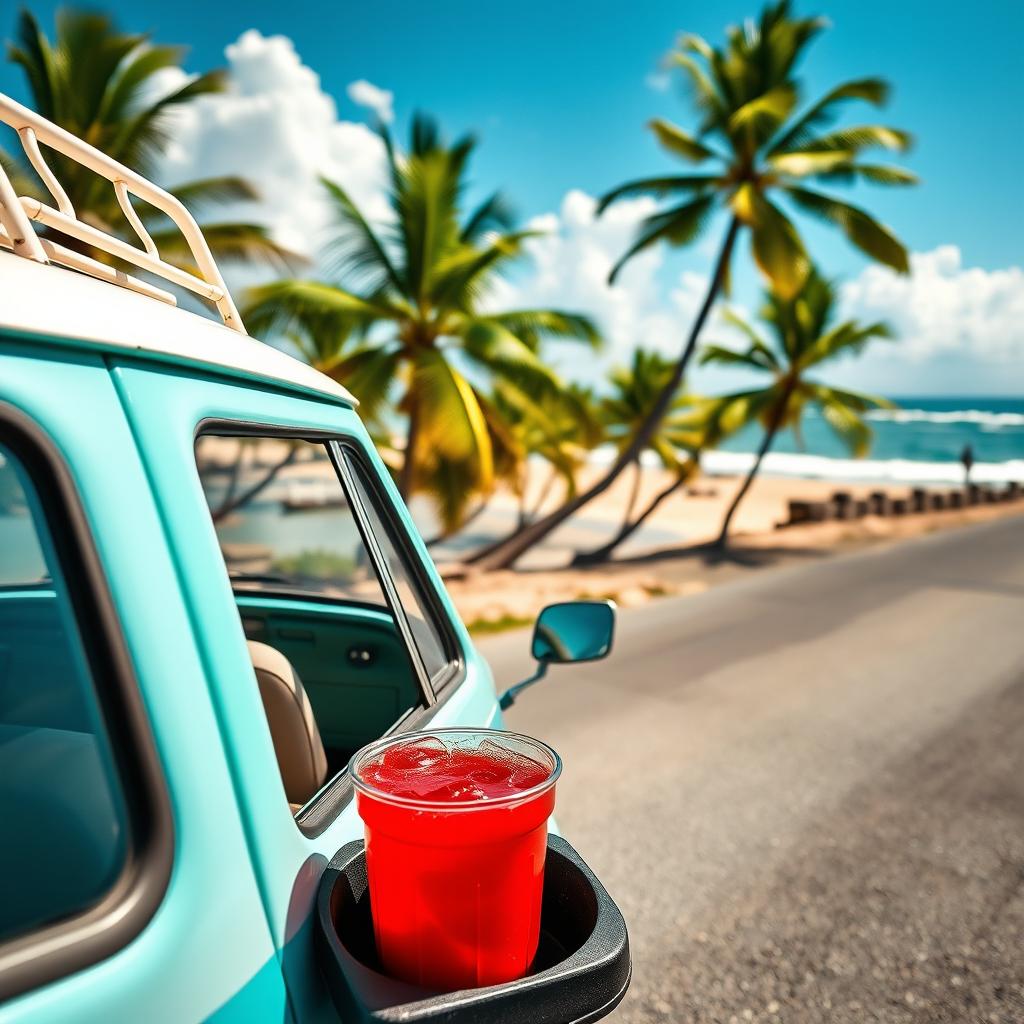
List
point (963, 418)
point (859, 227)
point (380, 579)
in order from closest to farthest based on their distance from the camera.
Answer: point (380, 579)
point (859, 227)
point (963, 418)

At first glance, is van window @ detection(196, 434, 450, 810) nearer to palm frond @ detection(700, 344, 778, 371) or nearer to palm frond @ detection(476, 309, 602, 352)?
palm frond @ detection(476, 309, 602, 352)

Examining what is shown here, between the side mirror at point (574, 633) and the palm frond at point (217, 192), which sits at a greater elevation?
the palm frond at point (217, 192)

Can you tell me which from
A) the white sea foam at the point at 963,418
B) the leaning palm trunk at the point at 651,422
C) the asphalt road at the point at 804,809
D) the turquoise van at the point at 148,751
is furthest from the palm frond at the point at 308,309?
the white sea foam at the point at 963,418

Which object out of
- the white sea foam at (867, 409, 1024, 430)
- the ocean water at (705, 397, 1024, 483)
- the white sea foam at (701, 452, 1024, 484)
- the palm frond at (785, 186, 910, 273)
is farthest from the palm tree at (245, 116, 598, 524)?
the white sea foam at (867, 409, 1024, 430)

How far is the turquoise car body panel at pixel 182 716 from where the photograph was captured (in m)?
0.78

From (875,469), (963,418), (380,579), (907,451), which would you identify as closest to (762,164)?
(380,579)

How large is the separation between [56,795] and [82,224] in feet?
2.26

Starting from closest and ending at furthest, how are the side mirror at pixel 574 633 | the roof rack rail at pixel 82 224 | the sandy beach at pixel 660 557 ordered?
the roof rack rail at pixel 82 224 < the side mirror at pixel 574 633 < the sandy beach at pixel 660 557

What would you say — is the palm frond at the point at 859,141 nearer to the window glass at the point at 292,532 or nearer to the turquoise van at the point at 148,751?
the window glass at the point at 292,532

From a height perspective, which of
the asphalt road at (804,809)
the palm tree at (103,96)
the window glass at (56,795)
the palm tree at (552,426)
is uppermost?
the palm tree at (103,96)

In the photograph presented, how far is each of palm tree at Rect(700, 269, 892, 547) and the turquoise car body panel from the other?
57.7 ft

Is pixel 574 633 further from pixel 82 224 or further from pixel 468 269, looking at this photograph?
pixel 468 269

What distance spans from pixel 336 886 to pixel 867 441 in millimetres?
19375

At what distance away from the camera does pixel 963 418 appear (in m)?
89.0
